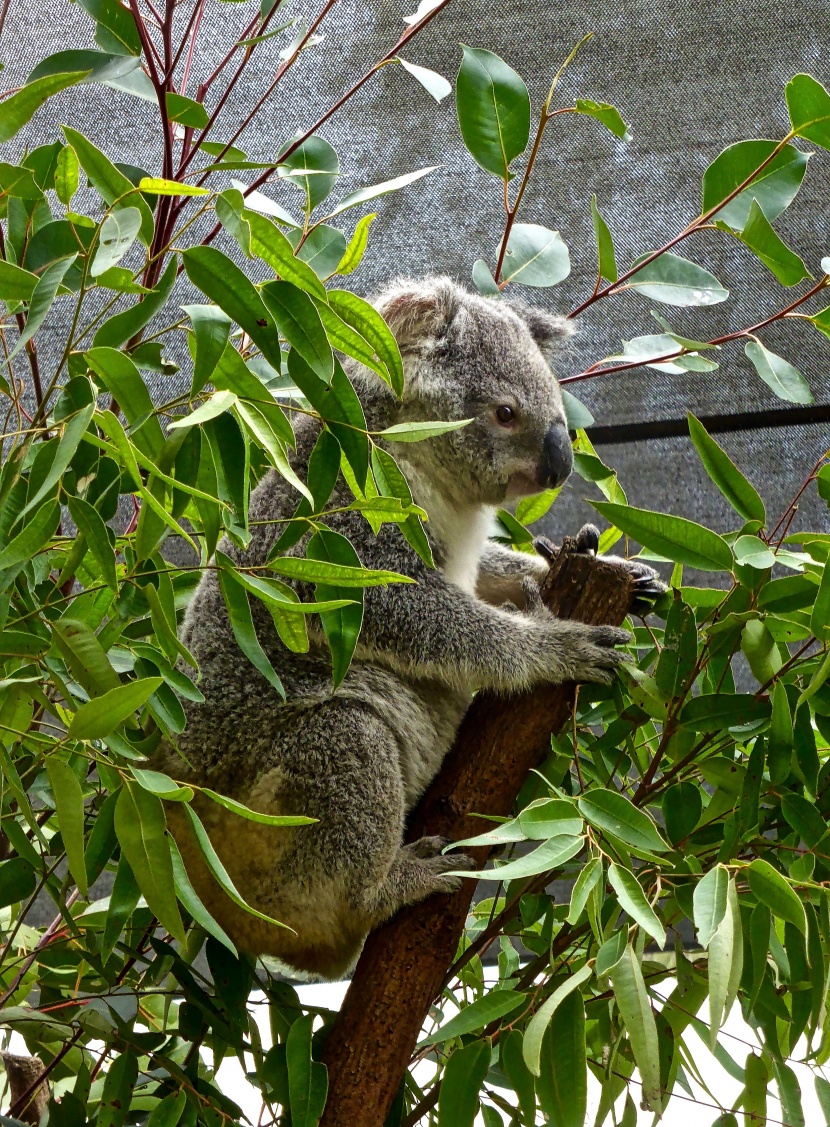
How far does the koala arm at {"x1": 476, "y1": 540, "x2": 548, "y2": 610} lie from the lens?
201cm

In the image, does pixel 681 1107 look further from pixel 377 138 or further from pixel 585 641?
pixel 377 138

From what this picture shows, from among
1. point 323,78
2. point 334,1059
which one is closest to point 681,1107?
point 334,1059

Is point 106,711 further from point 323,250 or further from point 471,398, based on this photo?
point 471,398

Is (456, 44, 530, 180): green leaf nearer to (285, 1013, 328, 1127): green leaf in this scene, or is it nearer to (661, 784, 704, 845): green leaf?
(661, 784, 704, 845): green leaf

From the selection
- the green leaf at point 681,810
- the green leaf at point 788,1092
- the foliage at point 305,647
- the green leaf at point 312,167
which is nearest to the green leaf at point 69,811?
the foliage at point 305,647

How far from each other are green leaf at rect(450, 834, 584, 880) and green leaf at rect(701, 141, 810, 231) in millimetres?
815

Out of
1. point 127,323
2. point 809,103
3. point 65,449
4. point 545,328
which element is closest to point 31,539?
point 65,449

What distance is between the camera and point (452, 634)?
5.28 ft

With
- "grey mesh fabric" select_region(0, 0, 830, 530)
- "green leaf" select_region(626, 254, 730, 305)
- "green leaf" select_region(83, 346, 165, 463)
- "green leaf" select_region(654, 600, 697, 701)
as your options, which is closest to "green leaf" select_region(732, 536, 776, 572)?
"green leaf" select_region(654, 600, 697, 701)

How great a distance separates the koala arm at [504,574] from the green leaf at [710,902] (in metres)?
1.03

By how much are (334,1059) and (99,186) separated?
39.5 inches

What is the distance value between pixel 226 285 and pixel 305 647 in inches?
14.2

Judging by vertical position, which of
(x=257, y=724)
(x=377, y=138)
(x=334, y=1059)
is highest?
(x=377, y=138)

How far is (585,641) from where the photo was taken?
1.49 metres
